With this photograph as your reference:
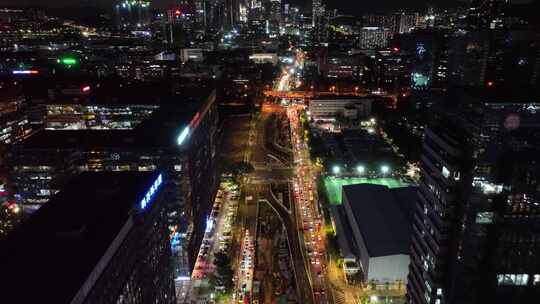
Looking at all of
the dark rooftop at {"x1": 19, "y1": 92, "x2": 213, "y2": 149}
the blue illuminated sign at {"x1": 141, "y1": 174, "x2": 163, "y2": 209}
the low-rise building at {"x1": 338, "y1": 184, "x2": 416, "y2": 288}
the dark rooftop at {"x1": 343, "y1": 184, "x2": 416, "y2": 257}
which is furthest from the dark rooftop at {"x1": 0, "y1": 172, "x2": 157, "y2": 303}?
the dark rooftop at {"x1": 343, "y1": 184, "x2": 416, "y2": 257}

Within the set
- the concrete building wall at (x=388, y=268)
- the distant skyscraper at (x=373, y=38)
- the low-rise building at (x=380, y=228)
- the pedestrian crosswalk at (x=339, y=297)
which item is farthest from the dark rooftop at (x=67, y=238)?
the distant skyscraper at (x=373, y=38)

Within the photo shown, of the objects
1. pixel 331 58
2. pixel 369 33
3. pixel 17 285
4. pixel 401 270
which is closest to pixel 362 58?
pixel 331 58

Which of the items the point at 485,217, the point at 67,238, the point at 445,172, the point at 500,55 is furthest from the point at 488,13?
the point at 67,238

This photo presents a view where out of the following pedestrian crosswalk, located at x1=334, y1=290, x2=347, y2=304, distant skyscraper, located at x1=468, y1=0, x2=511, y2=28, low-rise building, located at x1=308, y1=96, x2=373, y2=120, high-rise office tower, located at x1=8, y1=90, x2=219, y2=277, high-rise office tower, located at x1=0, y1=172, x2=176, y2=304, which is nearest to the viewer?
high-rise office tower, located at x1=0, y1=172, x2=176, y2=304

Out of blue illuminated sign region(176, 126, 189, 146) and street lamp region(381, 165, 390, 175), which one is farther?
street lamp region(381, 165, 390, 175)

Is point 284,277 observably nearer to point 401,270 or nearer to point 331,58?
point 401,270

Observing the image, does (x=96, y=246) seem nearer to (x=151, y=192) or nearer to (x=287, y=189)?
(x=151, y=192)

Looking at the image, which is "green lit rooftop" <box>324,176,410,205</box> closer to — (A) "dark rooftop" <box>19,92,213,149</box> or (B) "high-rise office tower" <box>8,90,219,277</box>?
(B) "high-rise office tower" <box>8,90,219,277</box>
